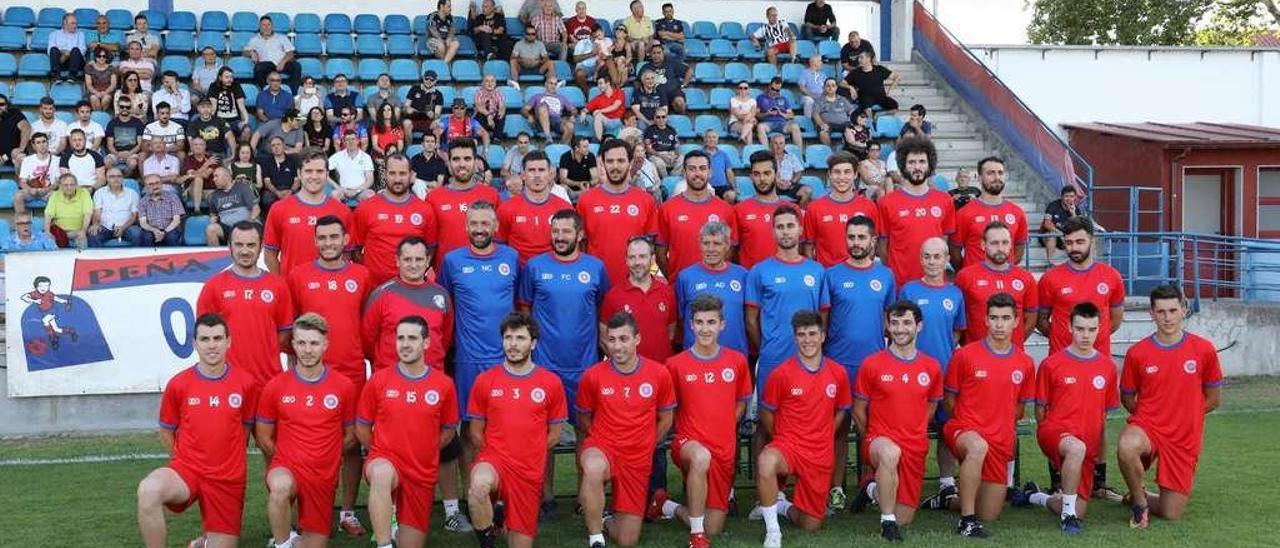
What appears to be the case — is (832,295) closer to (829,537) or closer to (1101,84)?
(829,537)

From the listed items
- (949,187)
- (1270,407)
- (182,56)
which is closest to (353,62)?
(182,56)

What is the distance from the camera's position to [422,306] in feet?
26.2

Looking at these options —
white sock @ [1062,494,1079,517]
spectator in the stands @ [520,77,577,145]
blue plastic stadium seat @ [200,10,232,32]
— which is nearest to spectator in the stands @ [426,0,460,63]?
spectator in the stands @ [520,77,577,145]

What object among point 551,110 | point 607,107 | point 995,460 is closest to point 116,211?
point 551,110

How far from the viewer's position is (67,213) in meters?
13.4

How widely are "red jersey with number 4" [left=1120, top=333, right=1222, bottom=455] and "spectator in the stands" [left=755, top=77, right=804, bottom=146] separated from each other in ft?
30.0

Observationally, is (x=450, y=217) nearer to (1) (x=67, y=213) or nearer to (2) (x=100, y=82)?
(1) (x=67, y=213)

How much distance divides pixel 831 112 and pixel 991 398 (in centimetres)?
997

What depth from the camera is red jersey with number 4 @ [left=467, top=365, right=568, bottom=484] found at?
7.40m

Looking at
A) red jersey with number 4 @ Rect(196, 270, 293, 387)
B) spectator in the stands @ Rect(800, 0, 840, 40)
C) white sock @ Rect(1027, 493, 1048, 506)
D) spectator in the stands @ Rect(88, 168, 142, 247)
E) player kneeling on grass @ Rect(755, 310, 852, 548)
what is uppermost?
spectator in the stands @ Rect(800, 0, 840, 40)

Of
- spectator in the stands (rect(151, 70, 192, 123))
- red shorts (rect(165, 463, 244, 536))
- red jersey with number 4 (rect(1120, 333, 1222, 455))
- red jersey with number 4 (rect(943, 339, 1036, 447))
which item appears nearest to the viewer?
red shorts (rect(165, 463, 244, 536))

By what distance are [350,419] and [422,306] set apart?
32.4 inches

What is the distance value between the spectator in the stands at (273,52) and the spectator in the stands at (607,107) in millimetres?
3418

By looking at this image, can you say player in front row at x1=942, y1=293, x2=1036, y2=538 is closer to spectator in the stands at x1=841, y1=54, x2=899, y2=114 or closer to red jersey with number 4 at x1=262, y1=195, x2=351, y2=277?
red jersey with number 4 at x1=262, y1=195, x2=351, y2=277
